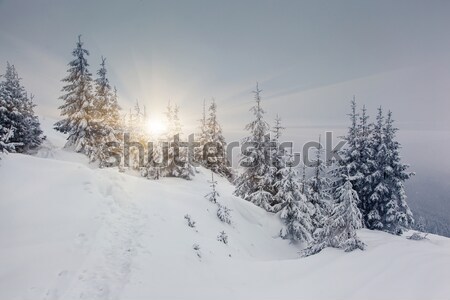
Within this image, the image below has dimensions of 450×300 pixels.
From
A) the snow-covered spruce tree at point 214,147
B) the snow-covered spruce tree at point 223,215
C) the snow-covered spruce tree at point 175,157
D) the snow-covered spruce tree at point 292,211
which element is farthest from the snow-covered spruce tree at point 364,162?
the snow-covered spruce tree at point 214,147

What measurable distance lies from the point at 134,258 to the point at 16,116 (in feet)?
87.9

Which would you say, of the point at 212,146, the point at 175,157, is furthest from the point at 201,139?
the point at 175,157

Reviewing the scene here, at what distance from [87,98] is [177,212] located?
66.1 feet

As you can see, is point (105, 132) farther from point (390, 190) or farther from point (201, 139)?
point (390, 190)

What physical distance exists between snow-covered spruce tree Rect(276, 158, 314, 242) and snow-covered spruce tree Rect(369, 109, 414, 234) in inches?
235

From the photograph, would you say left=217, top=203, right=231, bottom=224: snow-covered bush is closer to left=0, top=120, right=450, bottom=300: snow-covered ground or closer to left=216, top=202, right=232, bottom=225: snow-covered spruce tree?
left=216, top=202, right=232, bottom=225: snow-covered spruce tree

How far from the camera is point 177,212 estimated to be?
49.6 feet

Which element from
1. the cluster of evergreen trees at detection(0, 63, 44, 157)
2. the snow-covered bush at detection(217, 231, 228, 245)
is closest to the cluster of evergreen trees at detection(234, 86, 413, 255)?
the snow-covered bush at detection(217, 231, 228, 245)

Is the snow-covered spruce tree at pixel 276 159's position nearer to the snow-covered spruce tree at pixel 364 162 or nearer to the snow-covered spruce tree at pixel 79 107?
the snow-covered spruce tree at pixel 364 162

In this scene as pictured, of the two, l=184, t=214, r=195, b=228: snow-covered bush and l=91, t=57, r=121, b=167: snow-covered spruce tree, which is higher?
l=91, t=57, r=121, b=167: snow-covered spruce tree

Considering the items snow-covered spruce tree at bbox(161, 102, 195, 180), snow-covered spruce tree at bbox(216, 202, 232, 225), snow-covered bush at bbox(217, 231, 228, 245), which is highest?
snow-covered spruce tree at bbox(161, 102, 195, 180)

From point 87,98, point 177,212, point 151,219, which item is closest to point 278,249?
point 177,212

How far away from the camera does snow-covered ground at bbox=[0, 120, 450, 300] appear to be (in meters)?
7.93

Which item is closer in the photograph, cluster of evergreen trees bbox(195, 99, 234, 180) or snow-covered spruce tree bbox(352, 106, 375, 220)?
snow-covered spruce tree bbox(352, 106, 375, 220)
